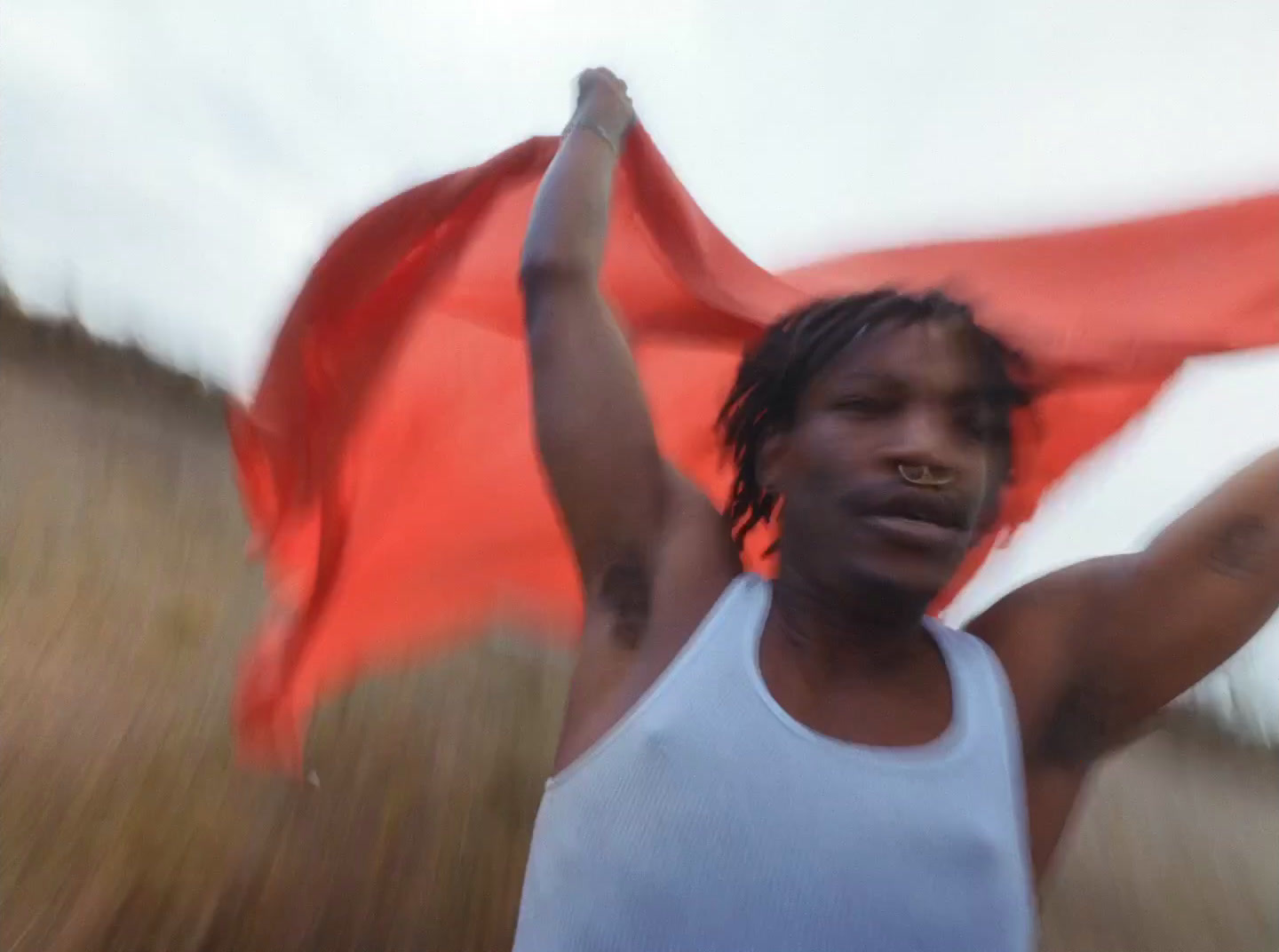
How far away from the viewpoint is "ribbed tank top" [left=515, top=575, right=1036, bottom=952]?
1.49ft

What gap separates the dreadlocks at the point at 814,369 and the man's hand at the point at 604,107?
0.23 meters

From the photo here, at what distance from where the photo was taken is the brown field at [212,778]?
79 centimetres

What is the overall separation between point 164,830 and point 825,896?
66 centimetres

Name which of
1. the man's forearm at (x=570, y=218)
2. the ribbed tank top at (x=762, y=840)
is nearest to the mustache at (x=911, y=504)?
the ribbed tank top at (x=762, y=840)

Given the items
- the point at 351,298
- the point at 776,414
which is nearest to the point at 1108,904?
the point at 776,414

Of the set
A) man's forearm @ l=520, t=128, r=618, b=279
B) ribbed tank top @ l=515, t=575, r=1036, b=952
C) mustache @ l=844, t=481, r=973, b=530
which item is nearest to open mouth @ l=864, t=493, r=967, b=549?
mustache @ l=844, t=481, r=973, b=530

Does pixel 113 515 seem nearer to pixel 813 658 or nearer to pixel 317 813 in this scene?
pixel 317 813

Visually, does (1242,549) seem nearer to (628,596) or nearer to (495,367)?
(628,596)

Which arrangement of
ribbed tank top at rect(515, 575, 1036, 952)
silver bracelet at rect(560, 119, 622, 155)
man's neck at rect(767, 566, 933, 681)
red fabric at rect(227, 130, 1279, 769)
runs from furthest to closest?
1. red fabric at rect(227, 130, 1279, 769)
2. silver bracelet at rect(560, 119, 622, 155)
3. man's neck at rect(767, 566, 933, 681)
4. ribbed tank top at rect(515, 575, 1036, 952)

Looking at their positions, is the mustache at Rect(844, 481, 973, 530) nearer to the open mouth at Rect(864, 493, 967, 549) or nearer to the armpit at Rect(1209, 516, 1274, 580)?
the open mouth at Rect(864, 493, 967, 549)

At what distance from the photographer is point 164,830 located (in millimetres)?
821

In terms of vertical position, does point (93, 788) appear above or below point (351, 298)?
below

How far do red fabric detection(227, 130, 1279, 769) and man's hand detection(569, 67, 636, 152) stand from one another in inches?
2.4

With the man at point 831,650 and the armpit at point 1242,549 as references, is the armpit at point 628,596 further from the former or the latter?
the armpit at point 1242,549
